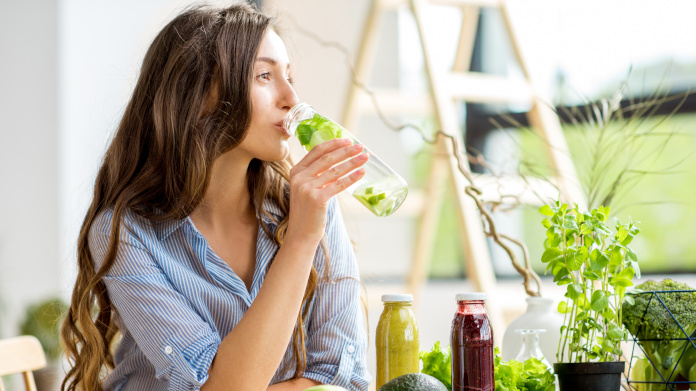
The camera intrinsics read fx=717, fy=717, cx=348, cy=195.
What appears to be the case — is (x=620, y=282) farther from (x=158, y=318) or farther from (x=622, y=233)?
(x=158, y=318)

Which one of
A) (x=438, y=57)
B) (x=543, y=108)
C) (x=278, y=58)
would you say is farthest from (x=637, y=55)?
(x=278, y=58)

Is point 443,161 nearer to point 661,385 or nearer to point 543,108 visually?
point 543,108

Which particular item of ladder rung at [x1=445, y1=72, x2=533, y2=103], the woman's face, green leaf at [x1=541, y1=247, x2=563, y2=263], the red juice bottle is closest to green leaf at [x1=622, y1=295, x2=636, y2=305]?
green leaf at [x1=541, y1=247, x2=563, y2=263]

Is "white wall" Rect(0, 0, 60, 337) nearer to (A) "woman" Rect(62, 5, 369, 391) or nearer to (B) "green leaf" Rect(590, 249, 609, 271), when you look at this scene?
(A) "woman" Rect(62, 5, 369, 391)

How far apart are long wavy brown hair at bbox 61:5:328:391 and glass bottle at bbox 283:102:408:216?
17cm

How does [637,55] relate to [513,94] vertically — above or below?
above

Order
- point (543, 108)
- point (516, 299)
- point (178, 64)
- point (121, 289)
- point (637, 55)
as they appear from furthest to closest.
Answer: point (637, 55)
point (543, 108)
point (516, 299)
point (178, 64)
point (121, 289)

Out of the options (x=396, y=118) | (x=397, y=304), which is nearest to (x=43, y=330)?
(x=396, y=118)

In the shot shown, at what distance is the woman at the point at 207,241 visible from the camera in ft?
3.47

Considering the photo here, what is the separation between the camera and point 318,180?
0.99m

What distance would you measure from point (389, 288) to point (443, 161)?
39 centimetres

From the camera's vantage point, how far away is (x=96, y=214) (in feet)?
4.15

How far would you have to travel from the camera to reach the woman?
1.06m

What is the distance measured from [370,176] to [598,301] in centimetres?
35
